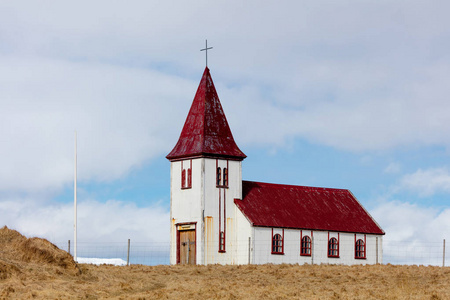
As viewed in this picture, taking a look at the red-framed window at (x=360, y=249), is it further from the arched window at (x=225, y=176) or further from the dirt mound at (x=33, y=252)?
the dirt mound at (x=33, y=252)

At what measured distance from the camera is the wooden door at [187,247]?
53.1 meters

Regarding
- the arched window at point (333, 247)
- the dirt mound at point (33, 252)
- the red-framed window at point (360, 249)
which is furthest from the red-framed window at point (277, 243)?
the dirt mound at point (33, 252)

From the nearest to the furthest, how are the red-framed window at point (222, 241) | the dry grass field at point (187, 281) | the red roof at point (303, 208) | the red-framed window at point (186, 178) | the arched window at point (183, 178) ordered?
the dry grass field at point (187, 281) → the red-framed window at point (222, 241) → the red-framed window at point (186, 178) → the arched window at point (183, 178) → the red roof at point (303, 208)

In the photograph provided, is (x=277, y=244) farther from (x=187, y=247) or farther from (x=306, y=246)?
(x=187, y=247)

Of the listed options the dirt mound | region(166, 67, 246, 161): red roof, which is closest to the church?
region(166, 67, 246, 161): red roof

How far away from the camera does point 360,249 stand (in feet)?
195

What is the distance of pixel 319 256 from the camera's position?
56188 mm

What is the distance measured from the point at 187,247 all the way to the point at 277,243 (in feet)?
20.0

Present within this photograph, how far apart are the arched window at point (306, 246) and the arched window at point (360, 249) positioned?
15.9ft

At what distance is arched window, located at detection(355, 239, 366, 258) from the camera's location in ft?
194

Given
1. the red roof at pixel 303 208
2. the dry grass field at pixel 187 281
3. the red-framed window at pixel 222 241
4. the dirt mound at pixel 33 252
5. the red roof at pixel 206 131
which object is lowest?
the dry grass field at pixel 187 281

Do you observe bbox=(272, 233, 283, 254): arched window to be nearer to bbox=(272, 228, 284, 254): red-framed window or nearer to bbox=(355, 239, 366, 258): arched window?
bbox=(272, 228, 284, 254): red-framed window

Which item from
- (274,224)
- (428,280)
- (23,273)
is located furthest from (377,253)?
(23,273)

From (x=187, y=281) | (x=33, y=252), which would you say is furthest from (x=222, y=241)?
(x=33, y=252)
